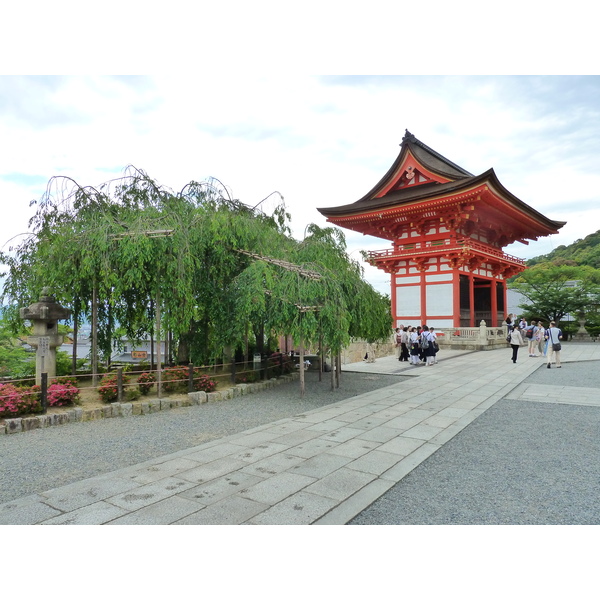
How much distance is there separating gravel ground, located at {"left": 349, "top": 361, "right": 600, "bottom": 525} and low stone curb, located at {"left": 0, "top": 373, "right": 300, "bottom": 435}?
4.67m

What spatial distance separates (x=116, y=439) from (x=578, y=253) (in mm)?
60097

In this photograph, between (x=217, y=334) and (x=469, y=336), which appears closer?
(x=217, y=334)

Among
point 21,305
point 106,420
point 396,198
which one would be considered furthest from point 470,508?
point 396,198

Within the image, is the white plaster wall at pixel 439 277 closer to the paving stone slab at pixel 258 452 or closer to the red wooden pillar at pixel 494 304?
the red wooden pillar at pixel 494 304

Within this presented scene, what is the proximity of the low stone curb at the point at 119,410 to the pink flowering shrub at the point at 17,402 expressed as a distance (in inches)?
7.4

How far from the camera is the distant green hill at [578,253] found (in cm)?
4454

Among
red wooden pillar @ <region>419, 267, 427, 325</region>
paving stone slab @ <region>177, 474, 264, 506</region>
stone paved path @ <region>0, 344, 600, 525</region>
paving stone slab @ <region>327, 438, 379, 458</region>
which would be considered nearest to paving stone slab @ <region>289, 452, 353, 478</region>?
stone paved path @ <region>0, 344, 600, 525</region>

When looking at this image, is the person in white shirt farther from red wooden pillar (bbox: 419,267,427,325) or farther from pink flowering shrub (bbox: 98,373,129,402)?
pink flowering shrub (bbox: 98,373,129,402)

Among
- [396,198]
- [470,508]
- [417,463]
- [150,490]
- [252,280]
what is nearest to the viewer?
[470,508]

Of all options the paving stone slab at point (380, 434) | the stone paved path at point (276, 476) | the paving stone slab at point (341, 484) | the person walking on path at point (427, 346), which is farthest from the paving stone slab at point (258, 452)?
the person walking on path at point (427, 346)

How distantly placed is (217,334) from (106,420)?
2.91 meters

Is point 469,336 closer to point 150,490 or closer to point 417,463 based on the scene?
point 417,463

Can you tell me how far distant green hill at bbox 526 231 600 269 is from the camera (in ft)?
146

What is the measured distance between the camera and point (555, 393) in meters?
9.12
